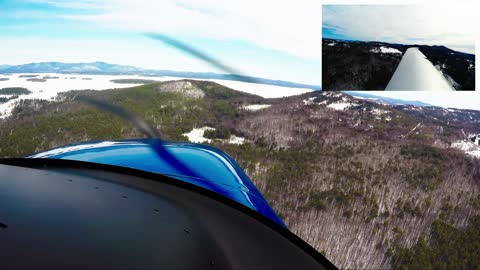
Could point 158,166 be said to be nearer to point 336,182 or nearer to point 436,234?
point 436,234

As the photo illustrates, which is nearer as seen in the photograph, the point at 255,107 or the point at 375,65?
the point at 375,65

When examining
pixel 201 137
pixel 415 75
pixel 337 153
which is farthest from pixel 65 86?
pixel 415 75

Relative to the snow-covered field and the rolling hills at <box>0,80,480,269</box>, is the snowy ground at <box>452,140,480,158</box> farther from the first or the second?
the snow-covered field

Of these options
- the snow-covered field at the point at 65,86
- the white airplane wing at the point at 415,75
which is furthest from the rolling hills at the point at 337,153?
the white airplane wing at the point at 415,75

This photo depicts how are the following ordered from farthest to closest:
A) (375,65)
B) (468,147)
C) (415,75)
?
1. (468,147)
2. (375,65)
3. (415,75)

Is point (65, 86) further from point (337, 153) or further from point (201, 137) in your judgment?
point (337, 153)

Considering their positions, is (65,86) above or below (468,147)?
above

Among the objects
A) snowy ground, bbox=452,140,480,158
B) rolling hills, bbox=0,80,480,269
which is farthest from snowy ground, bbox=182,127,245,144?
snowy ground, bbox=452,140,480,158

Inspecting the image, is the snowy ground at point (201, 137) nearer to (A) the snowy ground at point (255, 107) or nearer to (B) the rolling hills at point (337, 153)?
(B) the rolling hills at point (337, 153)

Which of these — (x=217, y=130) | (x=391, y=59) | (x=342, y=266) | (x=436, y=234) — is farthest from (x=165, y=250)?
(x=217, y=130)

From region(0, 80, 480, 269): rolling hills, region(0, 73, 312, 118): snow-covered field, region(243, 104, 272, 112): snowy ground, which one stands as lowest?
region(0, 80, 480, 269): rolling hills
